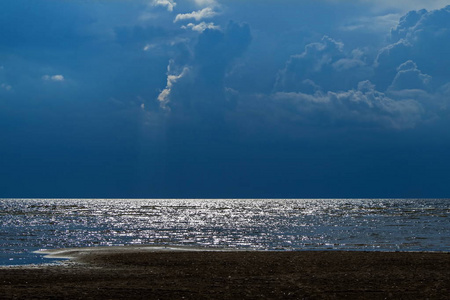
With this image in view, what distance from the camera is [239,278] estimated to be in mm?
24250

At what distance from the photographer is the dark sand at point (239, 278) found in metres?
20.0

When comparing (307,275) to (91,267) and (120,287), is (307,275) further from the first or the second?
(91,267)

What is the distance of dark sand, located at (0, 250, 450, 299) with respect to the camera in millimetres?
20000

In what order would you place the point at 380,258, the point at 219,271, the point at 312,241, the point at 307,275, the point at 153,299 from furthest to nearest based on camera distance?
the point at 312,241, the point at 380,258, the point at 219,271, the point at 307,275, the point at 153,299

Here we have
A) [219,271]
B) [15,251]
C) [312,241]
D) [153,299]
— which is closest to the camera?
[153,299]

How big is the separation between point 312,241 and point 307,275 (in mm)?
28023

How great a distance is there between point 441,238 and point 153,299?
4483cm

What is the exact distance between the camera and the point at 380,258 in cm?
3312

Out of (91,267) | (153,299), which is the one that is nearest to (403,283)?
(153,299)

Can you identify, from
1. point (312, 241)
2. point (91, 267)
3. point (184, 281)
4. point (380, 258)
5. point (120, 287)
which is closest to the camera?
point (120, 287)

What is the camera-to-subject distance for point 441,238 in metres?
54.7

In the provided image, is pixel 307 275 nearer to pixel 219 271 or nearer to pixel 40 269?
pixel 219 271

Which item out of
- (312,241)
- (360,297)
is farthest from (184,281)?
(312,241)

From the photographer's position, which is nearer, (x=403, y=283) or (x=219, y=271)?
(x=403, y=283)
